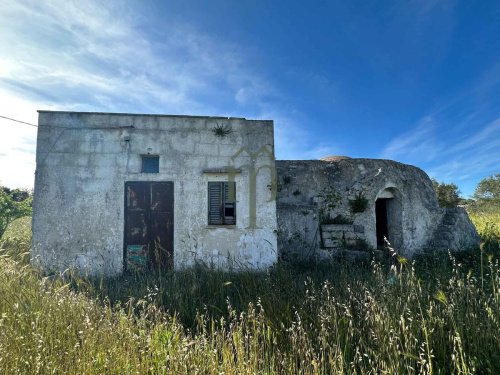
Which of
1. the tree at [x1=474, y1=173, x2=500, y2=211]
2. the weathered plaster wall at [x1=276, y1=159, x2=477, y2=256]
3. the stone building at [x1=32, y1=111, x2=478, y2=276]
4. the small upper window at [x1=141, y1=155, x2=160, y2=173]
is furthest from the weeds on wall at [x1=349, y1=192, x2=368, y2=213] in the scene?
the tree at [x1=474, y1=173, x2=500, y2=211]

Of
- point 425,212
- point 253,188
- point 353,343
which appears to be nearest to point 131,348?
point 353,343

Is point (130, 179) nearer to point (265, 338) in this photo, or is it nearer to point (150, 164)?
point (150, 164)

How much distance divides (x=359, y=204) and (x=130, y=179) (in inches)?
267

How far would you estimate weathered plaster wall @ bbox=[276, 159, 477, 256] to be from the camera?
28.0 ft

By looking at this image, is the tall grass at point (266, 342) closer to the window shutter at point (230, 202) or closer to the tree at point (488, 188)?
the window shutter at point (230, 202)

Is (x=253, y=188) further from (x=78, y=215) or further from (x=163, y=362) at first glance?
(x=163, y=362)

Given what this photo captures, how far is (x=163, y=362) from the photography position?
2.65m

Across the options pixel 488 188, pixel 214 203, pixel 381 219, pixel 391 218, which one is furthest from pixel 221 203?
pixel 488 188

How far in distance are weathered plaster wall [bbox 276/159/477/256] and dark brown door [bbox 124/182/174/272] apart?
3.22m

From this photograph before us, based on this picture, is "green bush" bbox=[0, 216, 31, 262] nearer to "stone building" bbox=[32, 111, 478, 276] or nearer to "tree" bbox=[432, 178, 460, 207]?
"stone building" bbox=[32, 111, 478, 276]

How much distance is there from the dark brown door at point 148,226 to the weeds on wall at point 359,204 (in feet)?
18.3

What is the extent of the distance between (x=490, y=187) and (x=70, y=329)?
3559 centimetres

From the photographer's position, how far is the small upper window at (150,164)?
7145 mm

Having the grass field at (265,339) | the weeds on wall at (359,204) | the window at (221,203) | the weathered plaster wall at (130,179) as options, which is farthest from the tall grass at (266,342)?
the weeds on wall at (359,204)
